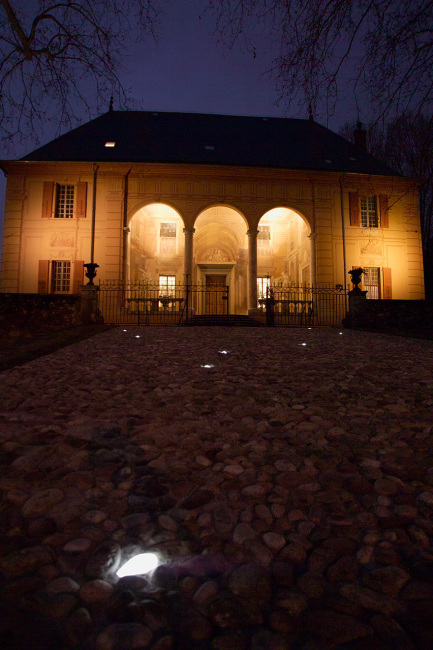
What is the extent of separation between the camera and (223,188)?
17844mm

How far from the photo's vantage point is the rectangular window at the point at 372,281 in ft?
59.1

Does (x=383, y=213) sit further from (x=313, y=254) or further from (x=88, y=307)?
(x=88, y=307)

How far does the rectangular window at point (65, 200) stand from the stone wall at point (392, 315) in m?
14.0

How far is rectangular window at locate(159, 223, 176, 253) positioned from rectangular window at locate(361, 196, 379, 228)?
34.0ft

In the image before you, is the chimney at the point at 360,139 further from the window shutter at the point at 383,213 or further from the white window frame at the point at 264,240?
the white window frame at the point at 264,240

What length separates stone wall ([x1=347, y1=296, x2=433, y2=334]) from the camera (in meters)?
11.5

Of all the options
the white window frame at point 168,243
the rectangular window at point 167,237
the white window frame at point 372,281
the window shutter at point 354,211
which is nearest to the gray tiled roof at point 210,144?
the window shutter at point 354,211

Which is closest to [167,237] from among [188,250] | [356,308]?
[188,250]

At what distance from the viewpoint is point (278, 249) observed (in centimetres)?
2153

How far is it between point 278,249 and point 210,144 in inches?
281

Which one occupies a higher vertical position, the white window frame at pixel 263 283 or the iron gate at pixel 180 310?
the white window frame at pixel 263 283

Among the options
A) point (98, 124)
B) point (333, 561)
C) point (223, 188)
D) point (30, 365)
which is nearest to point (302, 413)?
point (333, 561)

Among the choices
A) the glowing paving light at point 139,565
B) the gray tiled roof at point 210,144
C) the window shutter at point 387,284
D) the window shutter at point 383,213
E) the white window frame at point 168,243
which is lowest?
the glowing paving light at point 139,565

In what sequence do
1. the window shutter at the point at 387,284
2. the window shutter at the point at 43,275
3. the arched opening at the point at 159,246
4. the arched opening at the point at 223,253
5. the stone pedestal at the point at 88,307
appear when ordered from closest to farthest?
the stone pedestal at the point at 88,307
the window shutter at the point at 43,275
the window shutter at the point at 387,284
the arched opening at the point at 159,246
the arched opening at the point at 223,253
